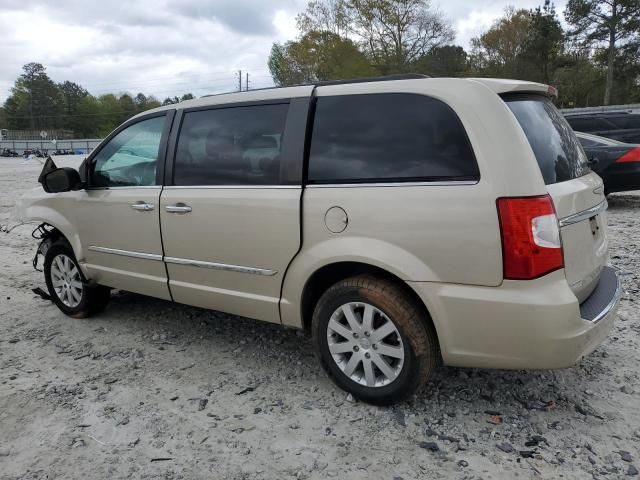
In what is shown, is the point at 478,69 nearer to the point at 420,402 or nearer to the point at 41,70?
the point at 420,402

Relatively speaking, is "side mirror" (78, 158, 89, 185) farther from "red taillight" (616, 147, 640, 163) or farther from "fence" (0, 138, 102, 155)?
"fence" (0, 138, 102, 155)

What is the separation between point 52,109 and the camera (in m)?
99.1

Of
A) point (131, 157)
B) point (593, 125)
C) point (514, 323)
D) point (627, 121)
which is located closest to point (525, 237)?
point (514, 323)

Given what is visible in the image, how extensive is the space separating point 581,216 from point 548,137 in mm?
469

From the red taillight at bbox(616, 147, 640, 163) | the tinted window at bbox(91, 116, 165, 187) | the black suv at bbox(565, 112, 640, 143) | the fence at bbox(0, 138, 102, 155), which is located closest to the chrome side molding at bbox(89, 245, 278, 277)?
the tinted window at bbox(91, 116, 165, 187)

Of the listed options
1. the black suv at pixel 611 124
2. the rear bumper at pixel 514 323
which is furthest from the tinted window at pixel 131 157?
the black suv at pixel 611 124

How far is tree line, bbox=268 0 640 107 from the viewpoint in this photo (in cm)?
3875

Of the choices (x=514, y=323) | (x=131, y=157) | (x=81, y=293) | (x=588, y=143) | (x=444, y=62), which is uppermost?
(x=444, y=62)

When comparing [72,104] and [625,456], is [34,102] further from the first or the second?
[625,456]

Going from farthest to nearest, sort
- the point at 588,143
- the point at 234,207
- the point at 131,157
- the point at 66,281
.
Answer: the point at 588,143 < the point at 66,281 < the point at 131,157 < the point at 234,207

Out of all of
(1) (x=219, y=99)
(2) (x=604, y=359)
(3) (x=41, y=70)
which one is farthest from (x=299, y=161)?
(3) (x=41, y=70)

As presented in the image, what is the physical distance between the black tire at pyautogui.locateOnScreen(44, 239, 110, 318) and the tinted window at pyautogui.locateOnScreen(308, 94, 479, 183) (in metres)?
2.62

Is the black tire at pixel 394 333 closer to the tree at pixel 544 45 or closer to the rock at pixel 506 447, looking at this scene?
the rock at pixel 506 447

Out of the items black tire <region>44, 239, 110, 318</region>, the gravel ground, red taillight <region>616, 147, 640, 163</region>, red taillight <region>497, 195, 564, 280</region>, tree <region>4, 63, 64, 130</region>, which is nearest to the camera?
red taillight <region>497, 195, 564, 280</region>
